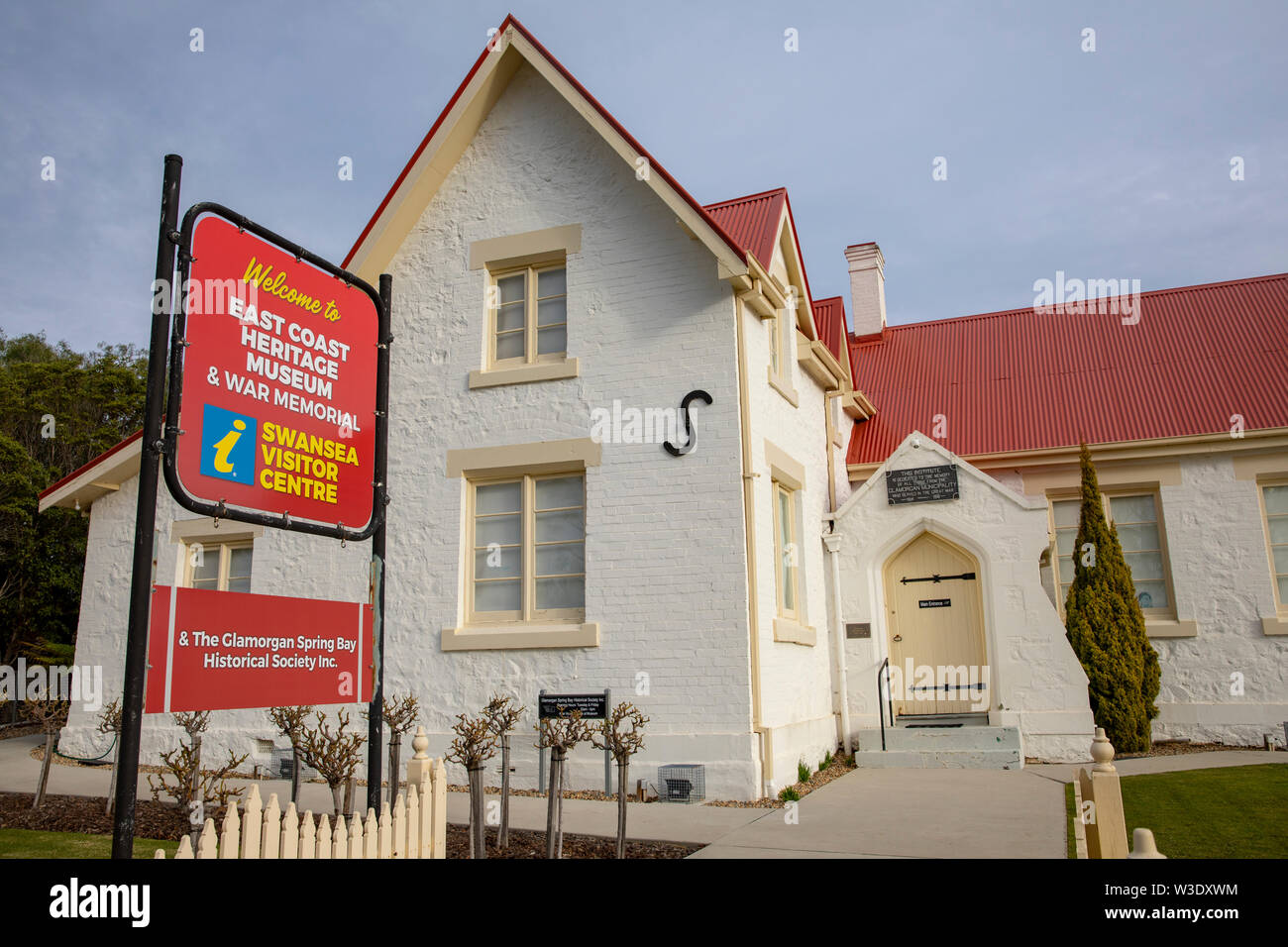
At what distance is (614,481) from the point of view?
11.0 metres

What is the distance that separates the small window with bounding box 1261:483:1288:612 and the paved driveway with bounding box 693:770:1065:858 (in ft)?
18.1

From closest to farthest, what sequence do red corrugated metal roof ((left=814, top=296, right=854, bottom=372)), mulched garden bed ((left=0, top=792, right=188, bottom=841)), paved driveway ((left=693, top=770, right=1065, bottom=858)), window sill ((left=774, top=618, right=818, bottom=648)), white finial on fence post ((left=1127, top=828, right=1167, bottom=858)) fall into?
white finial on fence post ((left=1127, top=828, right=1167, bottom=858)) → paved driveway ((left=693, top=770, right=1065, bottom=858)) → mulched garden bed ((left=0, top=792, right=188, bottom=841)) → window sill ((left=774, top=618, right=818, bottom=648)) → red corrugated metal roof ((left=814, top=296, right=854, bottom=372))

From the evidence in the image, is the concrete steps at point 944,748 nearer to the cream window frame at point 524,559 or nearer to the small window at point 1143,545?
the small window at point 1143,545

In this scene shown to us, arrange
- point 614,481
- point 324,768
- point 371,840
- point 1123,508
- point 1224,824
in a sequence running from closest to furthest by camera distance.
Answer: point 371,840 < point 324,768 < point 1224,824 < point 614,481 < point 1123,508

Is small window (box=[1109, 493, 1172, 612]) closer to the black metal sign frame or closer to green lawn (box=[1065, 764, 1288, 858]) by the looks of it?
green lawn (box=[1065, 764, 1288, 858])

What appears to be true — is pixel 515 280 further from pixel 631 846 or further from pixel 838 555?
pixel 631 846

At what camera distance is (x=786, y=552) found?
12586 mm

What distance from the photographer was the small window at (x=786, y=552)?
39.2 feet

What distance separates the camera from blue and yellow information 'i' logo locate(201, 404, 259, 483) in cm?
525

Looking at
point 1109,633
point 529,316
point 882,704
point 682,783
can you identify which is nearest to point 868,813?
point 682,783

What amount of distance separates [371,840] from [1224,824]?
704 centimetres

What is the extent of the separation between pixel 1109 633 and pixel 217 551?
12508mm

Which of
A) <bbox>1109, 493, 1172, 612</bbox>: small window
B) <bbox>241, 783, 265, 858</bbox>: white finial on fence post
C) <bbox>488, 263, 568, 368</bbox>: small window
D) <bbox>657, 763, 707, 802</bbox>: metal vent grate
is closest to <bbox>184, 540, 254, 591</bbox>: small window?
<bbox>488, 263, 568, 368</bbox>: small window

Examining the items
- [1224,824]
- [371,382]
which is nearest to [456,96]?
[371,382]
